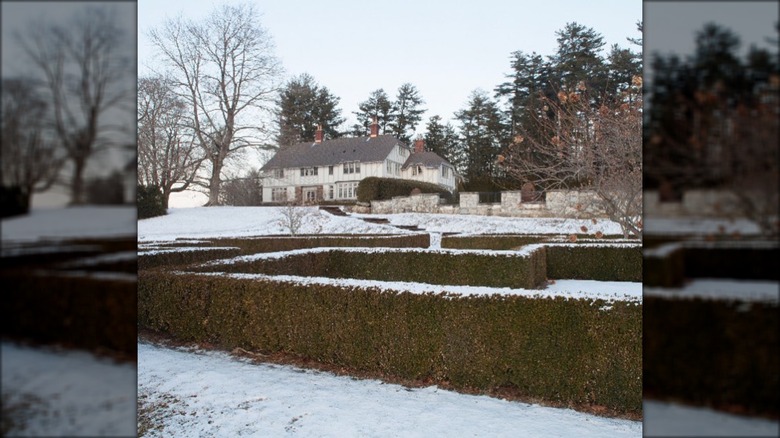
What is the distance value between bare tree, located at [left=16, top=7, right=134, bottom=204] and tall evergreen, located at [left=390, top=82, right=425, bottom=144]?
48333 millimetres

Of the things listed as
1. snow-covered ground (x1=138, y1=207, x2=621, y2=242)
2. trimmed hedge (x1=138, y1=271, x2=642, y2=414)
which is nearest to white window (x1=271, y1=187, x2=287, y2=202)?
snow-covered ground (x1=138, y1=207, x2=621, y2=242)

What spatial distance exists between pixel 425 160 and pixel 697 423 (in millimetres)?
41804

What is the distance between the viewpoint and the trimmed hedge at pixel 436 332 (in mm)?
4582

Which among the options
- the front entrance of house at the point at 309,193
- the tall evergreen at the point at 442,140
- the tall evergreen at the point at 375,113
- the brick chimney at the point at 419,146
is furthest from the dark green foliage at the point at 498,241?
the tall evergreen at the point at 375,113

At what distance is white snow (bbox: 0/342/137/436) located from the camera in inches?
24.4

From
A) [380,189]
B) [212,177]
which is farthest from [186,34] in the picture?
[380,189]

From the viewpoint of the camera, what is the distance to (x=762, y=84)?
0.51 m

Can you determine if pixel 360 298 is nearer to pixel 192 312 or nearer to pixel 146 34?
pixel 192 312

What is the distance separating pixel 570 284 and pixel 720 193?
11.8 meters

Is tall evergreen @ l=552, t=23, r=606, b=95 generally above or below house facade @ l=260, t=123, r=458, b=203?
above

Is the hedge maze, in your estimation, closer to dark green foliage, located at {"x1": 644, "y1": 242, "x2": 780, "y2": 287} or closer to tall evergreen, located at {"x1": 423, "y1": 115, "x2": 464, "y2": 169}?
dark green foliage, located at {"x1": 644, "y1": 242, "x2": 780, "y2": 287}

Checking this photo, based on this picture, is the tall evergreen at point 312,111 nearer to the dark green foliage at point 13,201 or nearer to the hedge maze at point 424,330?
the hedge maze at point 424,330

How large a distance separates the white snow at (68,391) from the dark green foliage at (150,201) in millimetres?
28094

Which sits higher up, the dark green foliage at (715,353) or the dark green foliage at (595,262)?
the dark green foliage at (715,353)
